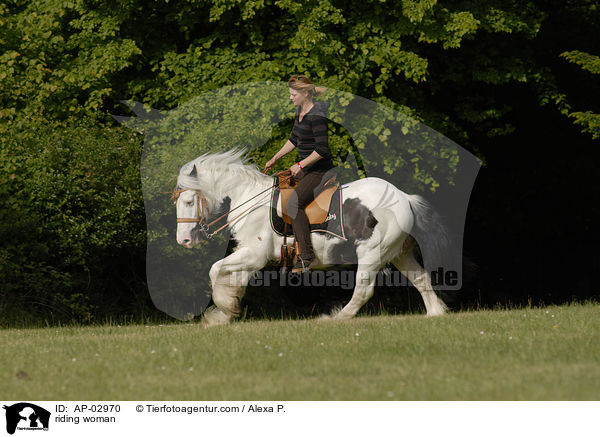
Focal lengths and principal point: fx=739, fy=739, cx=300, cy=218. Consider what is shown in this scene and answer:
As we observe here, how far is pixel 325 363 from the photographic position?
6117mm

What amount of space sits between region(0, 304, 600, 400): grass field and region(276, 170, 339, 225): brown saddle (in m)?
1.58

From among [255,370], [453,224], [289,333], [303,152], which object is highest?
[303,152]

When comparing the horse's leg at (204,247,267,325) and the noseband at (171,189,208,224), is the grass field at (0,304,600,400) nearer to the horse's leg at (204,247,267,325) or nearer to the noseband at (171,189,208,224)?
the horse's leg at (204,247,267,325)

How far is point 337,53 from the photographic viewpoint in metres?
13.6

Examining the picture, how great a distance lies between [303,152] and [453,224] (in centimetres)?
903

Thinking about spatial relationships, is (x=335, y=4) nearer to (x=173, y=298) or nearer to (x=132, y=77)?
(x=132, y=77)

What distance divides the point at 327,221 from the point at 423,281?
1663 millimetres

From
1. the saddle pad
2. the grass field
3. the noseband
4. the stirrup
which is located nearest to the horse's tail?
the saddle pad

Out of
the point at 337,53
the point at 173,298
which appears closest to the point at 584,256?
the point at 337,53

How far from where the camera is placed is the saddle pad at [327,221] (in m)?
9.59
